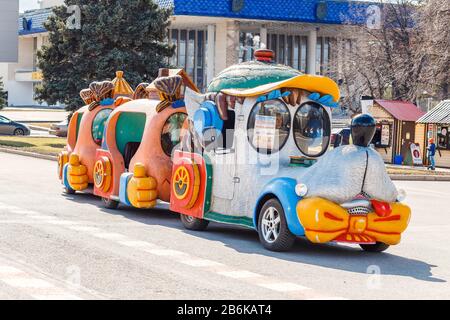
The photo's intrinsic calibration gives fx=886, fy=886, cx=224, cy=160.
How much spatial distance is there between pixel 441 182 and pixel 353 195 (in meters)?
19.2

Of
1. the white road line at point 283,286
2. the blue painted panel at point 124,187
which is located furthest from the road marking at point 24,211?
the white road line at point 283,286

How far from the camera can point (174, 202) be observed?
47.2 feet

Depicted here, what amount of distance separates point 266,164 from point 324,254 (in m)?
1.60

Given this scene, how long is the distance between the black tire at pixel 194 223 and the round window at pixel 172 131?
200cm

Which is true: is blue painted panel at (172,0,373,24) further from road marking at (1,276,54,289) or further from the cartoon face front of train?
road marking at (1,276,54,289)

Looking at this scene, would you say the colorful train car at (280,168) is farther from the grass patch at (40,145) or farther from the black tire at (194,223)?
the grass patch at (40,145)

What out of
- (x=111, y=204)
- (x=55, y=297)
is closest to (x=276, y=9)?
(x=111, y=204)

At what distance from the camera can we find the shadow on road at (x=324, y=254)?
1105cm

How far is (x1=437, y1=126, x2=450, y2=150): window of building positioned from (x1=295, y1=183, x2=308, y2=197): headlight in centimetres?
2627

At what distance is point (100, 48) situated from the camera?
42219 mm

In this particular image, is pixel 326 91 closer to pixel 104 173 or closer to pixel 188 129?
pixel 188 129

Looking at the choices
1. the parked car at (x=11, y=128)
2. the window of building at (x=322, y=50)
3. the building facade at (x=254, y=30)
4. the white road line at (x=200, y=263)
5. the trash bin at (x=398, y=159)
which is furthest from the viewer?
the window of building at (x=322, y=50)

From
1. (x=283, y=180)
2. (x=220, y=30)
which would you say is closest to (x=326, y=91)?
(x=283, y=180)

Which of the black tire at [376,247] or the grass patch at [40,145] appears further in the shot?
the grass patch at [40,145]
